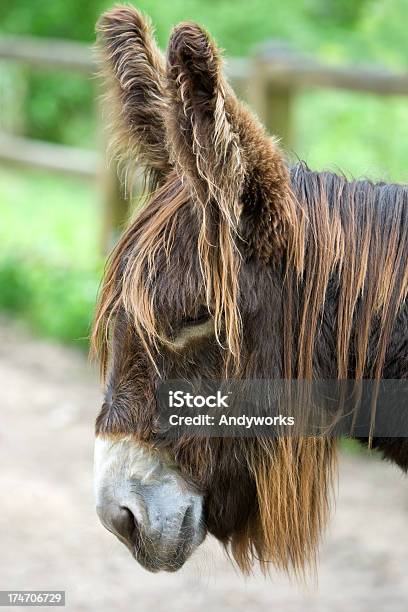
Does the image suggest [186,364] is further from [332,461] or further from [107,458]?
[332,461]

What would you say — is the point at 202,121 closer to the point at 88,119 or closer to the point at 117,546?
the point at 117,546

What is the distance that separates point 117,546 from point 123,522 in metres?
2.71

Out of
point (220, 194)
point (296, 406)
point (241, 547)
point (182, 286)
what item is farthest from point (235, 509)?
point (220, 194)

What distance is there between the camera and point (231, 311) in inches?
93.0

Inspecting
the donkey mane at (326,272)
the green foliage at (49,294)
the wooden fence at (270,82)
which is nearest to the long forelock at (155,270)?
the donkey mane at (326,272)

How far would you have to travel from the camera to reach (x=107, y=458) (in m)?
2.43

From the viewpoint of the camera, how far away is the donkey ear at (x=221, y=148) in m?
2.21

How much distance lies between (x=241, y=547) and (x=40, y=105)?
14.6 m

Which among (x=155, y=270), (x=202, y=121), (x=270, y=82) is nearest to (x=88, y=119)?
(x=270, y=82)

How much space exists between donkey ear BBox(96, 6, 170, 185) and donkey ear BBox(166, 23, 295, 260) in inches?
14.5

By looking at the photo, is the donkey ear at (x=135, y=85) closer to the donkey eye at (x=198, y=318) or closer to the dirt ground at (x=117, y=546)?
the donkey eye at (x=198, y=318)

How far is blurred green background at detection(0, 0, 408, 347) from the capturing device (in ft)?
26.5

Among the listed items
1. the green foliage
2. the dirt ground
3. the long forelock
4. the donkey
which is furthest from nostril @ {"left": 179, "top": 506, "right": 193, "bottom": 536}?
the green foliage

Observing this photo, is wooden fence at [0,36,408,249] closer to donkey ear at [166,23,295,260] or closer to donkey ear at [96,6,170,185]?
donkey ear at [96,6,170,185]
